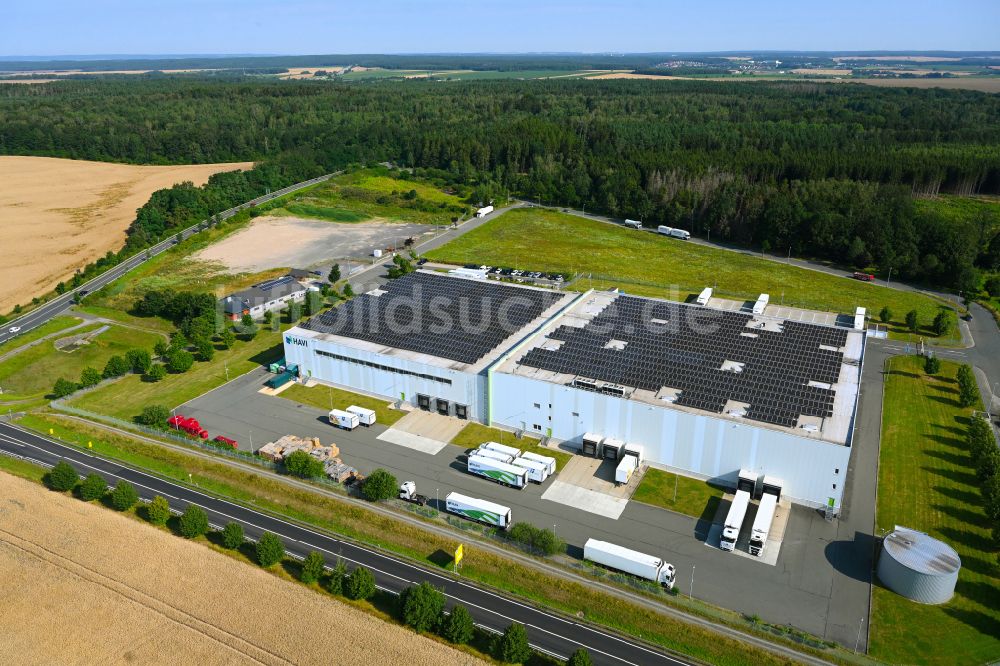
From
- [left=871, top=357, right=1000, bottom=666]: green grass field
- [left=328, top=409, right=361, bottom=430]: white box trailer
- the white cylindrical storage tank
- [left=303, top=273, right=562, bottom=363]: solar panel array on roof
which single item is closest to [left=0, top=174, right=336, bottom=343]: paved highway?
[left=303, top=273, right=562, bottom=363]: solar panel array on roof

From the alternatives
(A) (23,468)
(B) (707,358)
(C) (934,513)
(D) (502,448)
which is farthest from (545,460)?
(A) (23,468)

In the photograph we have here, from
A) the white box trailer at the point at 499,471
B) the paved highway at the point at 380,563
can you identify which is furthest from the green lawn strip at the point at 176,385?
the white box trailer at the point at 499,471

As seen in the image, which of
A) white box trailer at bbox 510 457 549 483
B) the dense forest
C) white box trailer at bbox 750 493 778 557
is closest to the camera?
white box trailer at bbox 750 493 778 557

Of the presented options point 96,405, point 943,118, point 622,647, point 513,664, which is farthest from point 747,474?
point 943,118

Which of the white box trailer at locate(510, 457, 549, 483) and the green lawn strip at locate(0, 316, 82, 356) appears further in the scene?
the green lawn strip at locate(0, 316, 82, 356)

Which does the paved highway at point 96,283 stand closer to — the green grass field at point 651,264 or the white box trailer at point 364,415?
the green grass field at point 651,264

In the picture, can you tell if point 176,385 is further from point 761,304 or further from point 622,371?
point 761,304

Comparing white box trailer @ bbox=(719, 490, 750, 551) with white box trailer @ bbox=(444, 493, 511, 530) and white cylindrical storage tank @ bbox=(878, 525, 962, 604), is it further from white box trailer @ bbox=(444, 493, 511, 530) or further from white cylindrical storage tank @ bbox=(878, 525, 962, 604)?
white box trailer @ bbox=(444, 493, 511, 530)
